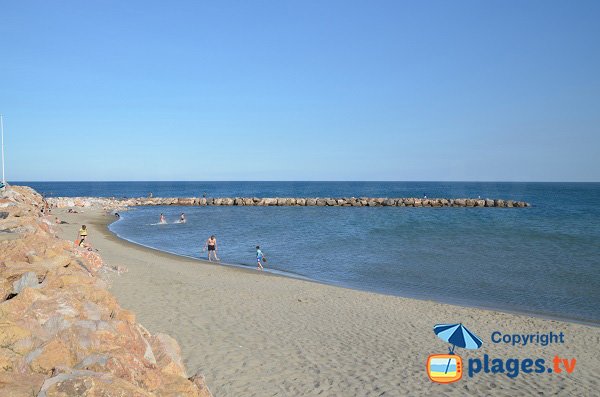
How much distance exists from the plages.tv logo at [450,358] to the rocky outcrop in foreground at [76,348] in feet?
19.4

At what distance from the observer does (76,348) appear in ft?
17.6

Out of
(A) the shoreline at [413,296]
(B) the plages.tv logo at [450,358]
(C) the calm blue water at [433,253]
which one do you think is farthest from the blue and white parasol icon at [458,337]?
(C) the calm blue water at [433,253]

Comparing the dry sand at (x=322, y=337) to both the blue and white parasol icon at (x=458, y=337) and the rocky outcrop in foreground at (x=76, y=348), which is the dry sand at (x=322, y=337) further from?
the rocky outcrop in foreground at (x=76, y=348)

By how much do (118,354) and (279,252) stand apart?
915 inches

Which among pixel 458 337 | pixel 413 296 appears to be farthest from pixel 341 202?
pixel 458 337

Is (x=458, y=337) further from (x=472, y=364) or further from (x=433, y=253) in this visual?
(x=433, y=253)

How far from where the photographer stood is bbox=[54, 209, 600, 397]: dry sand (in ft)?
28.6

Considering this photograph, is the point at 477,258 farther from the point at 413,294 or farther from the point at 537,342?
the point at 537,342

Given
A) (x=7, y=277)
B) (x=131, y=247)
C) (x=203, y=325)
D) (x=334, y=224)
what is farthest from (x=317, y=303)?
(x=334, y=224)

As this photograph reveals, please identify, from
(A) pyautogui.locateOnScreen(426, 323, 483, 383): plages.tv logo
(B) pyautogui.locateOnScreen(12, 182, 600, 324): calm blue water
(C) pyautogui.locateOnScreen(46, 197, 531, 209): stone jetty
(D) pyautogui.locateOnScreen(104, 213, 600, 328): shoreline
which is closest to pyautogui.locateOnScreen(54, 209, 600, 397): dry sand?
(A) pyautogui.locateOnScreen(426, 323, 483, 383): plages.tv logo

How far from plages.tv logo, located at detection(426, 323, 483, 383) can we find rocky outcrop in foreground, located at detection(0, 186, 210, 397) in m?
5.92

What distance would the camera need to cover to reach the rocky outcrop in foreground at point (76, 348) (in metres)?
4.37

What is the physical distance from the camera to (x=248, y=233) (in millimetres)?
38031

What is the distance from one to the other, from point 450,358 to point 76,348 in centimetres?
855
